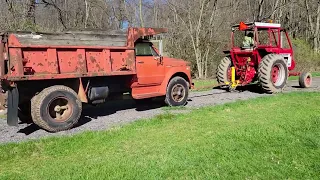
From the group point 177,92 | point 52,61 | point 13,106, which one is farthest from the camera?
point 177,92

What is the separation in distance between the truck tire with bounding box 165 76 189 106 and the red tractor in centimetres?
313

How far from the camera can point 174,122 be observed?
7.73m

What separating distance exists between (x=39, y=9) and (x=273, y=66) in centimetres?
1673

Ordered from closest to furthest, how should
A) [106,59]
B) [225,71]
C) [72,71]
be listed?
[72,71] → [106,59] → [225,71]

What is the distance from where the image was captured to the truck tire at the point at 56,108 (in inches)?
286

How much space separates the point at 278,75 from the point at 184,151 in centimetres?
881

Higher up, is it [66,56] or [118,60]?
[66,56]

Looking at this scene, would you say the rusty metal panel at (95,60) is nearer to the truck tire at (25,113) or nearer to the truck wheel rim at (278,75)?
the truck tire at (25,113)

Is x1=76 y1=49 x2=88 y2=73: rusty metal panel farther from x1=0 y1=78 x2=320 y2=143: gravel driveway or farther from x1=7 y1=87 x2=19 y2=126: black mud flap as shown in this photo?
x1=7 y1=87 x2=19 y2=126: black mud flap

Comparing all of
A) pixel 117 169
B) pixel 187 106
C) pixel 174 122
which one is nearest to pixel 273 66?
pixel 187 106

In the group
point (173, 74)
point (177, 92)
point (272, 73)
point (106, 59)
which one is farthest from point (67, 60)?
point (272, 73)

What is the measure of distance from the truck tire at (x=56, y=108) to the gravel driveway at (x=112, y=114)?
21 centimetres

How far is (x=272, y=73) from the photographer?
12.6 metres

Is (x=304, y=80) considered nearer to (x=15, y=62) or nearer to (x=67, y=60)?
(x=67, y=60)
